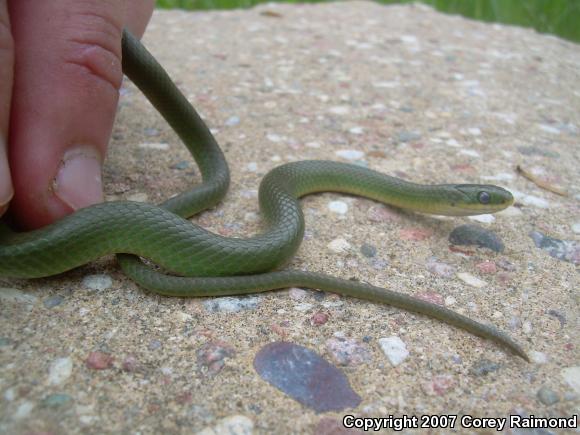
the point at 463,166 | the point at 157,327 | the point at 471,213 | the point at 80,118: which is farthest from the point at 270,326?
the point at 463,166

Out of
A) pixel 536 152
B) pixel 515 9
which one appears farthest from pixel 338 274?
pixel 515 9

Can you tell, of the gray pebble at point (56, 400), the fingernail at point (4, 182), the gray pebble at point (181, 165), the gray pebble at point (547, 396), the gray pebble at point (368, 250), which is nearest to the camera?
the gray pebble at point (56, 400)

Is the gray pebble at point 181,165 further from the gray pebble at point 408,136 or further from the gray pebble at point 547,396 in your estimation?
the gray pebble at point 547,396

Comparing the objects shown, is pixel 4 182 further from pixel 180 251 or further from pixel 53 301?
pixel 180 251

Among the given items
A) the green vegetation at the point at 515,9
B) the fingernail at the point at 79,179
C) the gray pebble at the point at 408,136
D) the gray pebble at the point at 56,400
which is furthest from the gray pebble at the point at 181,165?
the green vegetation at the point at 515,9

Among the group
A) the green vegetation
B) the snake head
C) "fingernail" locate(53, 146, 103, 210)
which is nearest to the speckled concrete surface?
the snake head

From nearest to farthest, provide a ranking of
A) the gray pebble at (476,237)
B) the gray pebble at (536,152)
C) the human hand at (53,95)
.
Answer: the human hand at (53,95) → the gray pebble at (476,237) → the gray pebble at (536,152)

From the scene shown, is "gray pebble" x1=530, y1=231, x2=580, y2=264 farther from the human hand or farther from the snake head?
the human hand
